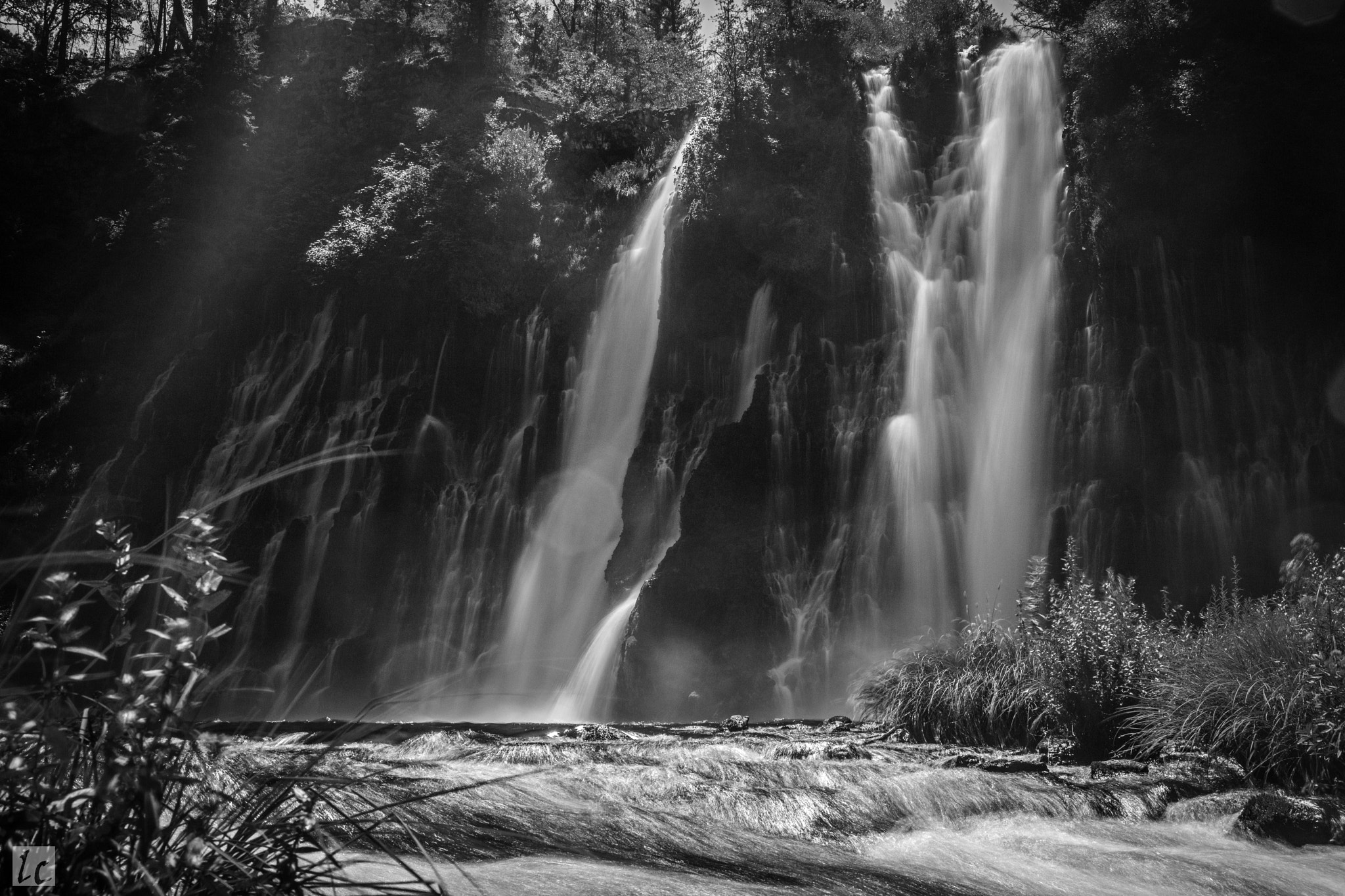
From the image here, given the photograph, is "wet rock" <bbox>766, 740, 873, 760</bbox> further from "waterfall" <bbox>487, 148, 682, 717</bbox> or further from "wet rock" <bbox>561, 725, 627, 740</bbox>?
"waterfall" <bbox>487, 148, 682, 717</bbox>

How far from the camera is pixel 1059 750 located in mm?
8797

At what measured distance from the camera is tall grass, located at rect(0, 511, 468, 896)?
2174 mm

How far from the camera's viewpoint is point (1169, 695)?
28.3 ft

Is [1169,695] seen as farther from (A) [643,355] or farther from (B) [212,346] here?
(B) [212,346]

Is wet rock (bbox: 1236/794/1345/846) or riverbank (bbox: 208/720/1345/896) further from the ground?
wet rock (bbox: 1236/794/1345/846)

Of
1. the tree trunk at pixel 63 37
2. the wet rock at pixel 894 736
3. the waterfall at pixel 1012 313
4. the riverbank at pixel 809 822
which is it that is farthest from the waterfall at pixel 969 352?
the tree trunk at pixel 63 37

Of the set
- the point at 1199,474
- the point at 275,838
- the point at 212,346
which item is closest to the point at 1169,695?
the point at 275,838

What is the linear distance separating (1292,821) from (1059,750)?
273 centimetres

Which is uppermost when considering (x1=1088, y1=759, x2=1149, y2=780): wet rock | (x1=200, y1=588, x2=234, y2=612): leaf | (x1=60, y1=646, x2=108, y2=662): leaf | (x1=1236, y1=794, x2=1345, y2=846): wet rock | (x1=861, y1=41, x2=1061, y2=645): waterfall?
(x1=861, y1=41, x2=1061, y2=645): waterfall

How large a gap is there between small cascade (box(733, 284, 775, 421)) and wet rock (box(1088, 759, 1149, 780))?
1279cm

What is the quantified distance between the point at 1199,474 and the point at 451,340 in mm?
17468

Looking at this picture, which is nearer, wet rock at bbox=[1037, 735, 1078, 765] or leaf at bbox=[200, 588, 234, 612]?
leaf at bbox=[200, 588, 234, 612]

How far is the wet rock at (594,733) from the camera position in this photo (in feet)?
35.1

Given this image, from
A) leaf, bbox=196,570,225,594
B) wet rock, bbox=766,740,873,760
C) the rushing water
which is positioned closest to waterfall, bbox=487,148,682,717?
the rushing water
